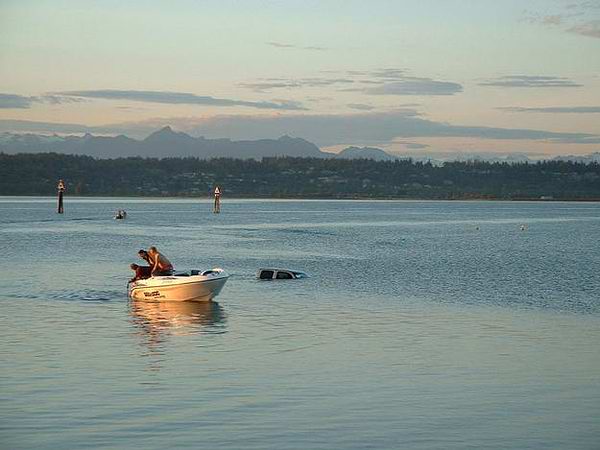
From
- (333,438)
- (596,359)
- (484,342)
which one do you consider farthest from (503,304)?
(333,438)

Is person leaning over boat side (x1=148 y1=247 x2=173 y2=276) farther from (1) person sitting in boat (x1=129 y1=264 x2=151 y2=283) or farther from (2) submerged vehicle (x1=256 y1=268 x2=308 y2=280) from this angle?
(2) submerged vehicle (x1=256 y1=268 x2=308 y2=280)

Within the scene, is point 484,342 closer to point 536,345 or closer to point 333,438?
point 536,345

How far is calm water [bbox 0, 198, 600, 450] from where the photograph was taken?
1614 centimetres

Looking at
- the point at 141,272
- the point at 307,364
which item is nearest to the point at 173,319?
the point at 141,272

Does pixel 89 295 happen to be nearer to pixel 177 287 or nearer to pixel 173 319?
pixel 177 287

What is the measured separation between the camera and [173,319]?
29984 millimetres

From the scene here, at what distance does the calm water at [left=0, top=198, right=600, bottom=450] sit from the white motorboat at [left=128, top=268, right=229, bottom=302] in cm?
51

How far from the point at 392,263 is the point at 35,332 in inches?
1246

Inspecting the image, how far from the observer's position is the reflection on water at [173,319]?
2688 centimetres

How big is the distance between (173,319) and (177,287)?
3.46m

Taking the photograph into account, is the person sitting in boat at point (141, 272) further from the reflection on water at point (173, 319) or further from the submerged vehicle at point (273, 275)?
the submerged vehicle at point (273, 275)

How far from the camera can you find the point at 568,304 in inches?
1364

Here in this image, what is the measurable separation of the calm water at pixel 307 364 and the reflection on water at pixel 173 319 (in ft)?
0.28

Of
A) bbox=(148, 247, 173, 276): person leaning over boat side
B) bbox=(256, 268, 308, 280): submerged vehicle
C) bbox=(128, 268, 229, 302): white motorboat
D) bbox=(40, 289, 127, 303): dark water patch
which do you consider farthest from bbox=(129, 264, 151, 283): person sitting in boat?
bbox=(256, 268, 308, 280): submerged vehicle
